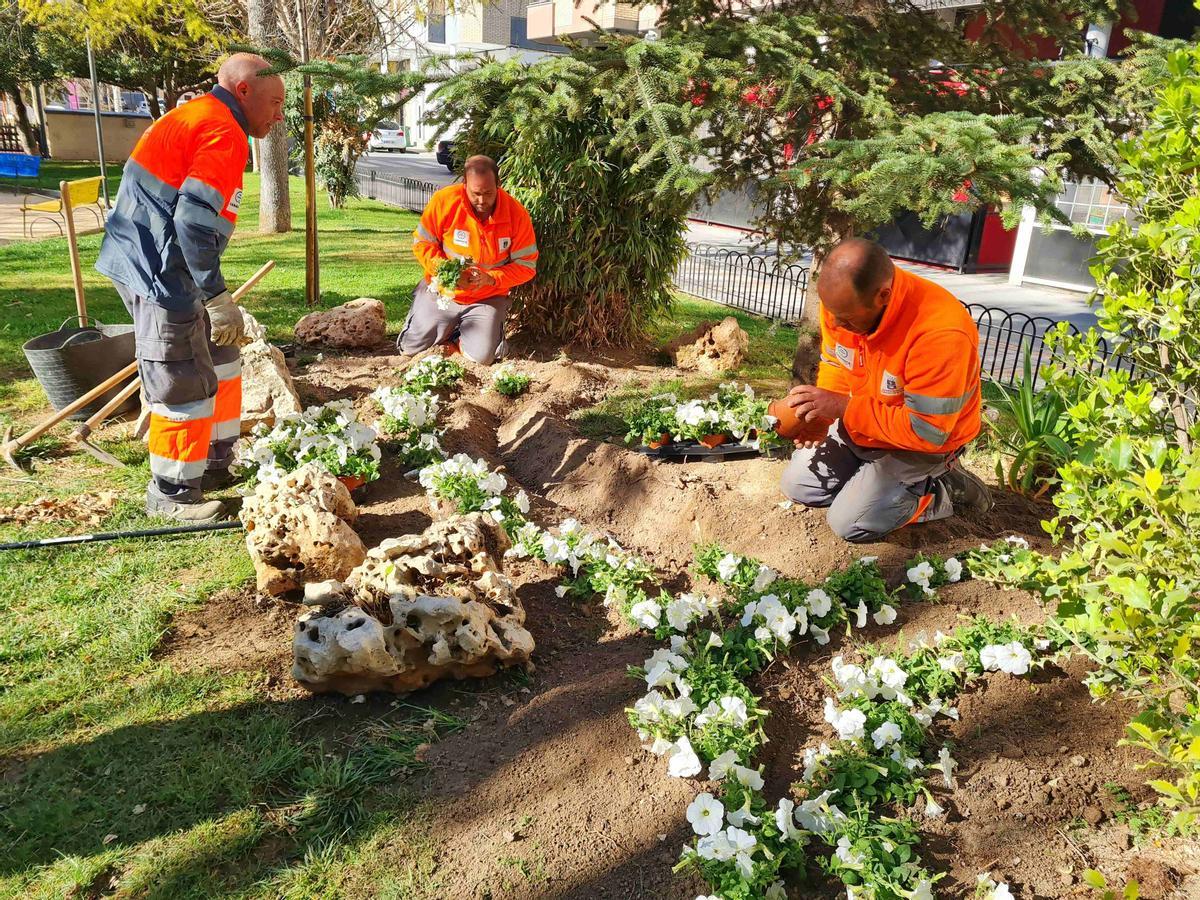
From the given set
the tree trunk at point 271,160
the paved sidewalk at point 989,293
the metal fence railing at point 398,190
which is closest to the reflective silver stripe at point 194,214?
the paved sidewalk at point 989,293

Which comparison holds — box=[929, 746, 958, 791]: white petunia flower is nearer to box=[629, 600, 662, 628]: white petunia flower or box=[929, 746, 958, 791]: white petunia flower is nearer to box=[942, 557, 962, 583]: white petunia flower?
box=[942, 557, 962, 583]: white petunia flower

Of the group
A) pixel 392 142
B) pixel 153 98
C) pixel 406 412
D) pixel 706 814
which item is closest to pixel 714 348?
pixel 406 412

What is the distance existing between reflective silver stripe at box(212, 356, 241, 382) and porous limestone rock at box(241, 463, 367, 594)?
1.42m

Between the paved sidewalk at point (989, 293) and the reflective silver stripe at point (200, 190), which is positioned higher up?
the reflective silver stripe at point (200, 190)

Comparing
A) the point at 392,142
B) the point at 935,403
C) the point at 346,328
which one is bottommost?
the point at 346,328

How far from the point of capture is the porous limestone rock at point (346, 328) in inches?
296

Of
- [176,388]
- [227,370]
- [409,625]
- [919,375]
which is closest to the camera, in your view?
[409,625]

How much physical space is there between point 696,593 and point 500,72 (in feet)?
10.9

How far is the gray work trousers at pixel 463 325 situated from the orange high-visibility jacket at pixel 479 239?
11 cm

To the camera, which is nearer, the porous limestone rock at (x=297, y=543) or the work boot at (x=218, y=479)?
the porous limestone rock at (x=297, y=543)

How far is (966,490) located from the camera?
163 inches

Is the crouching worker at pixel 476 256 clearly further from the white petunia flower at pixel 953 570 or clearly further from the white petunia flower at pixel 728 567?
the white petunia flower at pixel 953 570

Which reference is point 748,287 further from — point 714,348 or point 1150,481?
point 1150,481

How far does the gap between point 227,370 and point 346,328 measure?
2.67m
